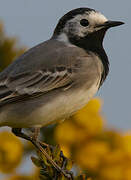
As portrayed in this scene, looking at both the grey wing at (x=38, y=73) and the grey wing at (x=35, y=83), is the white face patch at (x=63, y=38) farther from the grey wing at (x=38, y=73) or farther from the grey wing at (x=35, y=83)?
the grey wing at (x=35, y=83)

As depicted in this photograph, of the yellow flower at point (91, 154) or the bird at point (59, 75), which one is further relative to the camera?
the bird at point (59, 75)

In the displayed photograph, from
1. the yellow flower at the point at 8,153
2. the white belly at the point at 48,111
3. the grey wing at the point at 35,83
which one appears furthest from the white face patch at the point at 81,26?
the yellow flower at the point at 8,153

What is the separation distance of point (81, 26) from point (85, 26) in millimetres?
59

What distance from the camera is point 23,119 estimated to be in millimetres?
4602

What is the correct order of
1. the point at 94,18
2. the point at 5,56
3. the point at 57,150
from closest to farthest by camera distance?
the point at 57,150 → the point at 5,56 → the point at 94,18

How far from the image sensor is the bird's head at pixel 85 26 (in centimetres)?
548

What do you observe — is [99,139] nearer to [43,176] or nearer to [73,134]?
[73,134]

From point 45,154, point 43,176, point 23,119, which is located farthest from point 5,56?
point 43,176

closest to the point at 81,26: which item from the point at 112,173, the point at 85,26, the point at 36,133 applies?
the point at 85,26

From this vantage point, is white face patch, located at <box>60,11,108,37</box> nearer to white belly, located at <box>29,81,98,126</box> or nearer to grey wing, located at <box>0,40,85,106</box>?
grey wing, located at <box>0,40,85,106</box>

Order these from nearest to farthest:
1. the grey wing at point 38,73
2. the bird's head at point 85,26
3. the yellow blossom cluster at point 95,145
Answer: the yellow blossom cluster at point 95,145 < the grey wing at point 38,73 < the bird's head at point 85,26

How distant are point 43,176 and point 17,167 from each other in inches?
34.6

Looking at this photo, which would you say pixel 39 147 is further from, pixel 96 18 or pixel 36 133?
pixel 96 18

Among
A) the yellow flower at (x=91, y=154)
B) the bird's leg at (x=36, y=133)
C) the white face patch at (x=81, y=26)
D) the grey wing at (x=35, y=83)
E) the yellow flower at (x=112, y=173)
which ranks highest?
the white face patch at (x=81, y=26)
